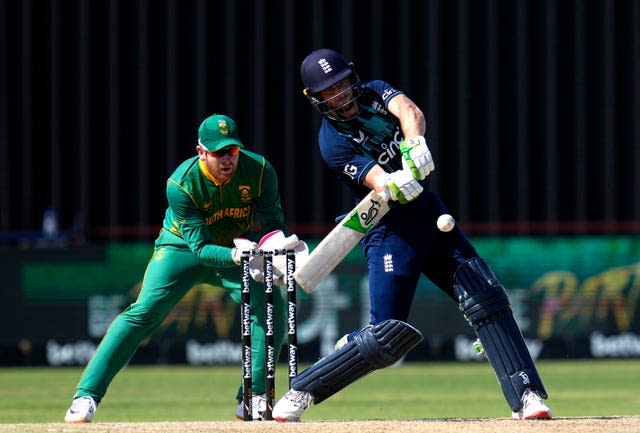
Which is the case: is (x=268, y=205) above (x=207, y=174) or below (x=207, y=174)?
below

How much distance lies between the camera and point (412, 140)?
7.20 metres

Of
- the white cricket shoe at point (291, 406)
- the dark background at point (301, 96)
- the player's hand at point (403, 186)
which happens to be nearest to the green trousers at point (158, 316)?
the white cricket shoe at point (291, 406)

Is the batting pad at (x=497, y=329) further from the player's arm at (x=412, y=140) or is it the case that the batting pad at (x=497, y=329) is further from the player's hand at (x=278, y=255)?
the player's hand at (x=278, y=255)

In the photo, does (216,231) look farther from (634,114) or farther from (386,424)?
(634,114)

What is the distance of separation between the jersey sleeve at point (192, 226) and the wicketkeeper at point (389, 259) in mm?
852

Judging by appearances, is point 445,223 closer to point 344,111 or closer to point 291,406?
point 344,111

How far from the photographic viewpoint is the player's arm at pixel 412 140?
7117 mm

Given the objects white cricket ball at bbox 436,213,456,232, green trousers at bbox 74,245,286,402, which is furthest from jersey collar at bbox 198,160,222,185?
white cricket ball at bbox 436,213,456,232

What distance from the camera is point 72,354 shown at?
621 inches

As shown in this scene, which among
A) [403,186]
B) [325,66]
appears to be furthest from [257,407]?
[325,66]

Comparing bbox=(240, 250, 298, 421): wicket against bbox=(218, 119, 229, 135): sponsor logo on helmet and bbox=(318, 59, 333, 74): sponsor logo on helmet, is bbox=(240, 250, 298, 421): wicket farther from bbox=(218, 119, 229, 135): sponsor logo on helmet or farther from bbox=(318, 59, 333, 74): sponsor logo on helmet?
bbox=(318, 59, 333, 74): sponsor logo on helmet

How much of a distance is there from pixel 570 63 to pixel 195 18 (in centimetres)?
513

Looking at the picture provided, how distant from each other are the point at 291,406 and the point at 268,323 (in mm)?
474

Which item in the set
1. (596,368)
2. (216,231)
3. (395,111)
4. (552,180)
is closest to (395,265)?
(395,111)
